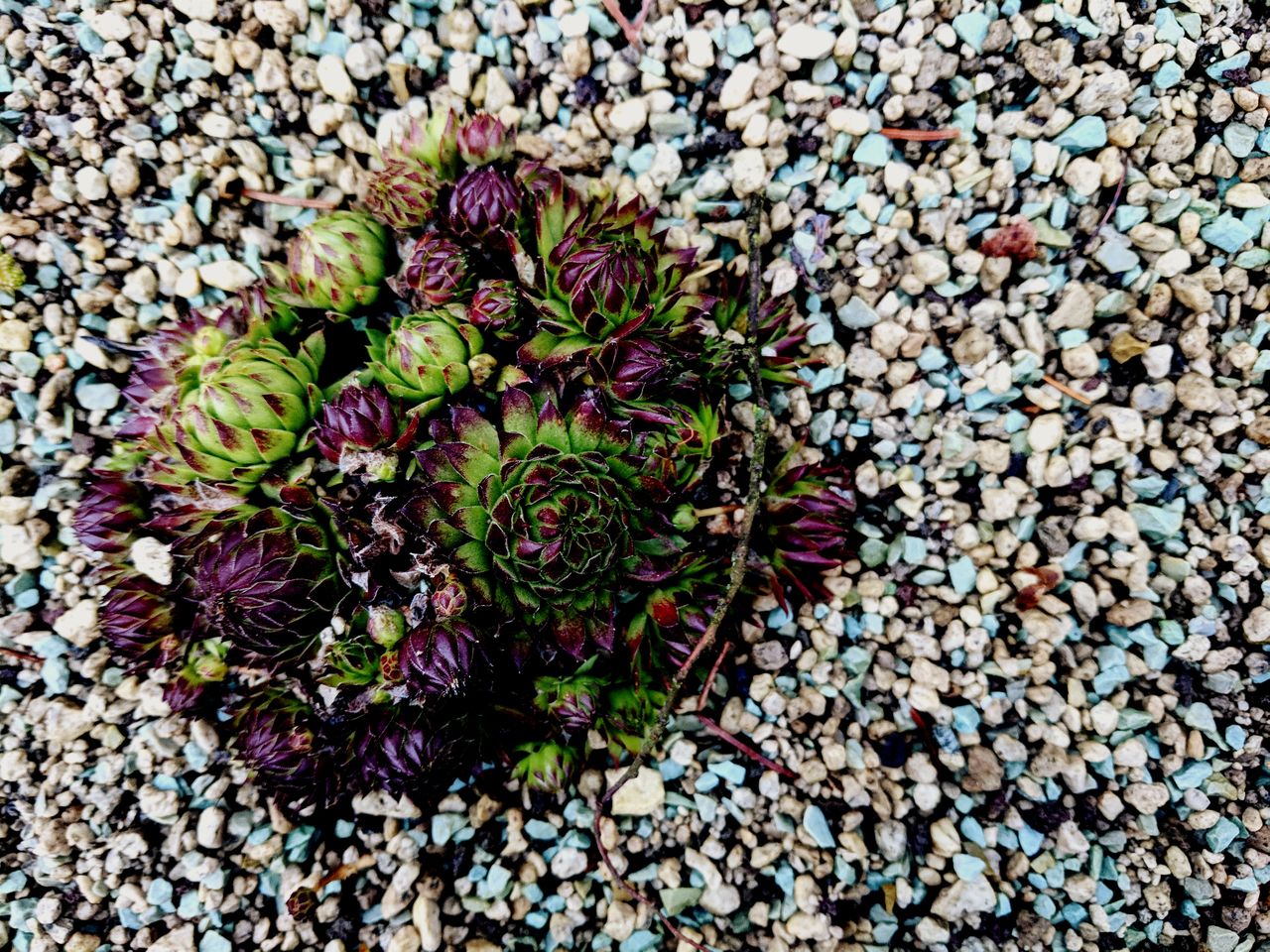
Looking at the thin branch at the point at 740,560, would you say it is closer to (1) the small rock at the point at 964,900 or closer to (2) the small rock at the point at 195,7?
(1) the small rock at the point at 964,900

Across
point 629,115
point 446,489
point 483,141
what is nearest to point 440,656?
point 446,489

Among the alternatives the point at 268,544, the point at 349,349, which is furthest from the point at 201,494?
the point at 349,349

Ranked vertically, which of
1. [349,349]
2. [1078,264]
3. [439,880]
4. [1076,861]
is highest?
[1078,264]

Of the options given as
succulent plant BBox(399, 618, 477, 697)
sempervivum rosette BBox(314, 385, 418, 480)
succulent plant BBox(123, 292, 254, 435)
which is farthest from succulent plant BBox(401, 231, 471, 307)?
succulent plant BBox(399, 618, 477, 697)

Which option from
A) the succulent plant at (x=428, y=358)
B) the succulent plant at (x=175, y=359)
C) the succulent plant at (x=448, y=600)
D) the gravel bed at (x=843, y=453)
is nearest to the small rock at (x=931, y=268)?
the gravel bed at (x=843, y=453)

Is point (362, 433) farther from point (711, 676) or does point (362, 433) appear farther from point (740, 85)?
point (740, 85)

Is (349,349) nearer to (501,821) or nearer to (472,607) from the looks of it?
(472,607)
